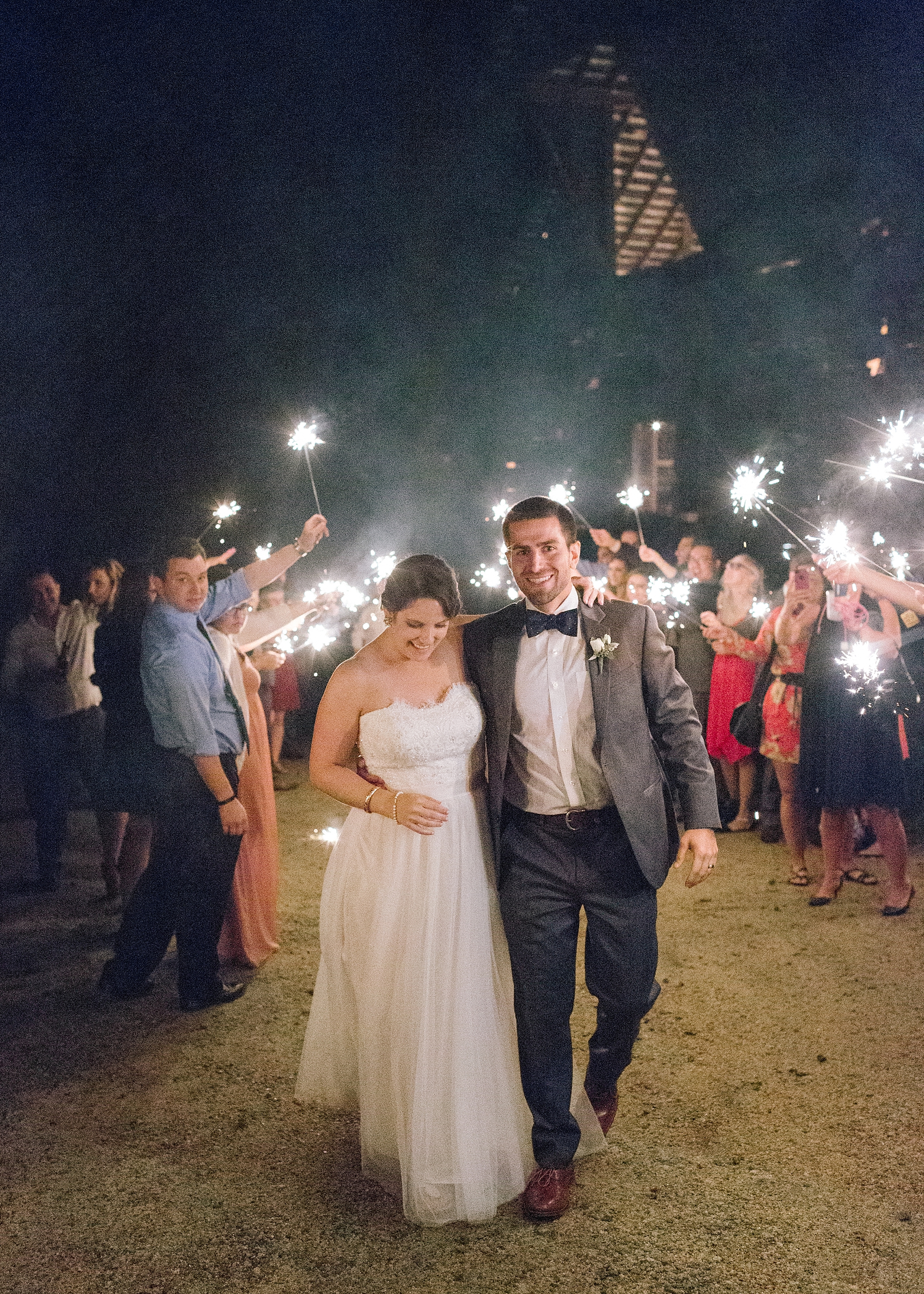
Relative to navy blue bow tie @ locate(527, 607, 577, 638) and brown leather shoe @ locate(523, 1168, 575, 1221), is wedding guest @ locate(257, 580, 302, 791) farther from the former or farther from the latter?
brown leather shoe @ locate(523, 1168, 575, 1221)

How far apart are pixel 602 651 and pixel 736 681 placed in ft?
15.1

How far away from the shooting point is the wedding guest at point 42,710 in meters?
6.20

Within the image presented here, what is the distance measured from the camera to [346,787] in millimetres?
2803

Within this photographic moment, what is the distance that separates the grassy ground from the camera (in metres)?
2.45

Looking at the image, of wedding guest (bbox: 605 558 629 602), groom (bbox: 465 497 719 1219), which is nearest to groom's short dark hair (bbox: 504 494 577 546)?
groom (bbox: 465 497 719 1219)

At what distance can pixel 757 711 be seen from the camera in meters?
6.00

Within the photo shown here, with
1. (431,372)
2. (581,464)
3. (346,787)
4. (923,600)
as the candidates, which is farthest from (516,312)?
(346,787)

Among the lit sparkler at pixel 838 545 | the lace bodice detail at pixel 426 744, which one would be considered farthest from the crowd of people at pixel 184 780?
the lit sparkler at pixel 838 545

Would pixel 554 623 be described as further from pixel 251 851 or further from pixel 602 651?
pixel 251 851

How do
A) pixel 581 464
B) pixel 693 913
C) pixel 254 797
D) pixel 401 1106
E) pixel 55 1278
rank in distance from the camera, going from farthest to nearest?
pixel 581 464, pixel 693 913, pixel 254 797, pixel 401 1106, pixel 55 1278

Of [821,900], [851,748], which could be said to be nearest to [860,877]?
[821,900]

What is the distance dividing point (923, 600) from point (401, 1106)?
12.2ft

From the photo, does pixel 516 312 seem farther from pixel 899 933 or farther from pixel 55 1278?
pixel 55 1278

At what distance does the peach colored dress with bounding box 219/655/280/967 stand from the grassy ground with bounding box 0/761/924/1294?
0.16m
